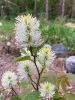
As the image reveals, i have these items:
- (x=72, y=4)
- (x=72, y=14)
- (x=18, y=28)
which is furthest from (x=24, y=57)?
(x=72, y=4)

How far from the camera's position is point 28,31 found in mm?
1707

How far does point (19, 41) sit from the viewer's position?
1.75 m

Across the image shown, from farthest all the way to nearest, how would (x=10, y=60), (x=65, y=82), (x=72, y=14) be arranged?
(x=72, y=14) < (x=10, y=60) < (x=65, y=82)

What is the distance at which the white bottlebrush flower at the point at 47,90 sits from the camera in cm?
178

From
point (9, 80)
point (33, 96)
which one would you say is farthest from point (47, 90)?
point (9, 80)

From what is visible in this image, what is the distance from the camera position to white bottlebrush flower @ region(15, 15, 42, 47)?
171cm

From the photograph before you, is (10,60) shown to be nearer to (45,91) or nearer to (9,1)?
(45,91)

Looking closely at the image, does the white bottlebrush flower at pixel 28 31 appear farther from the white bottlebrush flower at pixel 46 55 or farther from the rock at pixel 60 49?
the rock at pixel 60 49

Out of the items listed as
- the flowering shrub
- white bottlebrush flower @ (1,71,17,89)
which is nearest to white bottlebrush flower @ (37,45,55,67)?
the flowering shrub

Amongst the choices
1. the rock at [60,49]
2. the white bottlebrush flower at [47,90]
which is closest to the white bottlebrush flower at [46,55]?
the white bottlebrush flower at [47,90]

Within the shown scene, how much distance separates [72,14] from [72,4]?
1.95 meters

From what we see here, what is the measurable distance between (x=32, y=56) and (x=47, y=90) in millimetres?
181

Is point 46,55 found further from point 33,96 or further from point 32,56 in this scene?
point 33,96

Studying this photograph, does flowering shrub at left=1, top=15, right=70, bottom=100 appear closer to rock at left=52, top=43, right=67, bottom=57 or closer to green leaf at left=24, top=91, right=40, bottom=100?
green leaf at left=24, top=91, right=40, bottom=100
